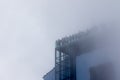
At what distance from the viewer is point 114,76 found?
124ft

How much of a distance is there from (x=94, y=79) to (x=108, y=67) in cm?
226

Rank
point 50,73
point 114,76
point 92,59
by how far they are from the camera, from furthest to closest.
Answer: point 50,73 < point 92,59 < point 114,76

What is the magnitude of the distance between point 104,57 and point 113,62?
1.54 meters

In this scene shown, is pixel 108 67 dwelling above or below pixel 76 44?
below

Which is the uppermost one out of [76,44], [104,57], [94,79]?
[76,44]

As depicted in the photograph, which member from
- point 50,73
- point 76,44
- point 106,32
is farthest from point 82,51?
point 50,73

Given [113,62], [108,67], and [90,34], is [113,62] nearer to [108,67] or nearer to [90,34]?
[108,67]

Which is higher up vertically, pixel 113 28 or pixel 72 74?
pixel 113 28

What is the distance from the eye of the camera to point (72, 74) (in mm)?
41594

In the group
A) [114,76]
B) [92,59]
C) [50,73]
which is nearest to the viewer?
[114,76]

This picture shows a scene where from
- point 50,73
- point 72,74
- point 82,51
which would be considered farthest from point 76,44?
point 50,73

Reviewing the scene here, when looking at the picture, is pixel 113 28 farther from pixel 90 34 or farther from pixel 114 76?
pixel 114 76

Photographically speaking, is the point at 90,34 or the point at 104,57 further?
the point at 90,34

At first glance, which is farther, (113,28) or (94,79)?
(113,28)
